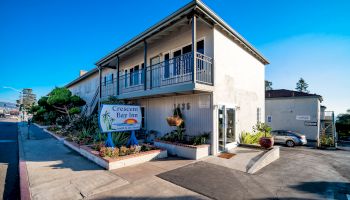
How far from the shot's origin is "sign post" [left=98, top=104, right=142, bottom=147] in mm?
6874

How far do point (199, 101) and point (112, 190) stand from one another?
17.8 feet

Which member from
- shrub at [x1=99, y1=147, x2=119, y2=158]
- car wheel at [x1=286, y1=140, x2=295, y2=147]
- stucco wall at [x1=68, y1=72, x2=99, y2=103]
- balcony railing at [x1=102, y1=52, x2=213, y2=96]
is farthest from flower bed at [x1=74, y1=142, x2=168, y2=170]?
stucco wall at [x1=68, y1=72, x2=99, y2=103]

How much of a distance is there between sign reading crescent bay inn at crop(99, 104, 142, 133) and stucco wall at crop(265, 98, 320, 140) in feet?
61.8

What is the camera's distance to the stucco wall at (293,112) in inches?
732

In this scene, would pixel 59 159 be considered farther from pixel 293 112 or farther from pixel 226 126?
pixel 293 112

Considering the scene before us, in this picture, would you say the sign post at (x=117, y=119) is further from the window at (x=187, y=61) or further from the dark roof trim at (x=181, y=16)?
the dark roof trim at (x=181, y=16)

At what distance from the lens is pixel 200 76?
27.9ft

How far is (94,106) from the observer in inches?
662

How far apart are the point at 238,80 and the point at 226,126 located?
316 centimetres

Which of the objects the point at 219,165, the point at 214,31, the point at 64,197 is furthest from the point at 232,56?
the point at 64,197

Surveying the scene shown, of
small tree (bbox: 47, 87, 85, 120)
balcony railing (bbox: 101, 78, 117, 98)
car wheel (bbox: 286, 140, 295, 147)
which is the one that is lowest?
car wheel (bbox: 286, 140, 295, 147)

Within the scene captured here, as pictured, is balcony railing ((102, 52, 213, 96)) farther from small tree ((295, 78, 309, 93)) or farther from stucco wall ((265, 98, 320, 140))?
small tree ((295, 78, 309, 93))

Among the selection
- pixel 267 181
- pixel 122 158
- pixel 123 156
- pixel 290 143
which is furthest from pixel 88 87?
pixel 290 143

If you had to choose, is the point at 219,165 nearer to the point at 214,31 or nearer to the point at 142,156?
the point at 142,156
